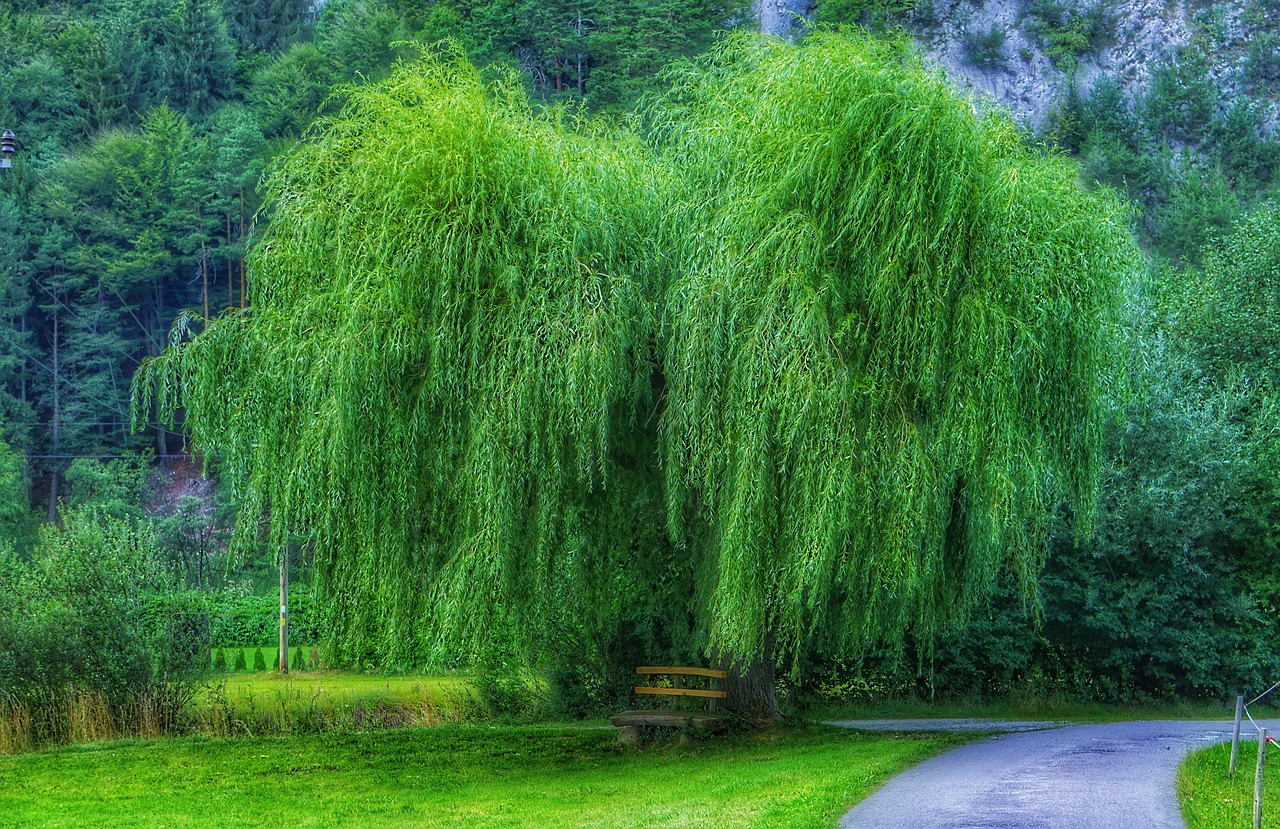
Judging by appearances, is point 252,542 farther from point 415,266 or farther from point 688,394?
point 688,394

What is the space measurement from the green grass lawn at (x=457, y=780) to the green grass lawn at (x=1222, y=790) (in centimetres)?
248

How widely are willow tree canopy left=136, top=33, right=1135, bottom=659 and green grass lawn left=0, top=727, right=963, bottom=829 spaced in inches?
53.7

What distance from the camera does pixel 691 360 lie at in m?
12.9

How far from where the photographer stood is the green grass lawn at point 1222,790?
963cm

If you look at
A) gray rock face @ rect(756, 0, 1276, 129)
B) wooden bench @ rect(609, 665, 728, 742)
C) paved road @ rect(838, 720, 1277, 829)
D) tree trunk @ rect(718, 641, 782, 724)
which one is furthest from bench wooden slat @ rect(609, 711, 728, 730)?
gray rock face @ rect(756, 0, 1276, 129)

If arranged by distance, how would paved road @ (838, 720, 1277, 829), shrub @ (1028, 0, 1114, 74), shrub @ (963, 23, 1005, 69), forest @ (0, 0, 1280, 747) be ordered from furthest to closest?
shrub @ (1028, 0, 1114, 74) < shrub @ (963, 23, 1005, 69) < forest @ (0, 0, 1280, 747) < paved road @ (838, 720, 1277, 829)

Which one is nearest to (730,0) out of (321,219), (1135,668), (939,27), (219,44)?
(939,27)

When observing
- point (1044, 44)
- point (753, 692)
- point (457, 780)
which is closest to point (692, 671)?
point (753, 692)

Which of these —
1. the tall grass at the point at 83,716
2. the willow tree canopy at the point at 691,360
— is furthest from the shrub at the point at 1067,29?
the tall grass at the point at 83,716

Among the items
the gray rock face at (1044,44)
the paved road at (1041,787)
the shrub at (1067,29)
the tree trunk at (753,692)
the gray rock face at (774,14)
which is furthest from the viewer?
the gray rock face at (774,14)

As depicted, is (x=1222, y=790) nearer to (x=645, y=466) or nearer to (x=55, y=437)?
(x=645, y=466)

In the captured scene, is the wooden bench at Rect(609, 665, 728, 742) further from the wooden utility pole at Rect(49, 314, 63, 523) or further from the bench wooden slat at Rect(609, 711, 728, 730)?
the wooden utility pole at Rect(49, 314, 63, 523)

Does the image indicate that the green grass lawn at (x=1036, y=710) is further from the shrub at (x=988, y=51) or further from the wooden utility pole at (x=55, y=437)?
the shrub at (x=988, y=51)

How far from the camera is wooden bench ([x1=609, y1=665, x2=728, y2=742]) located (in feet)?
49.2
